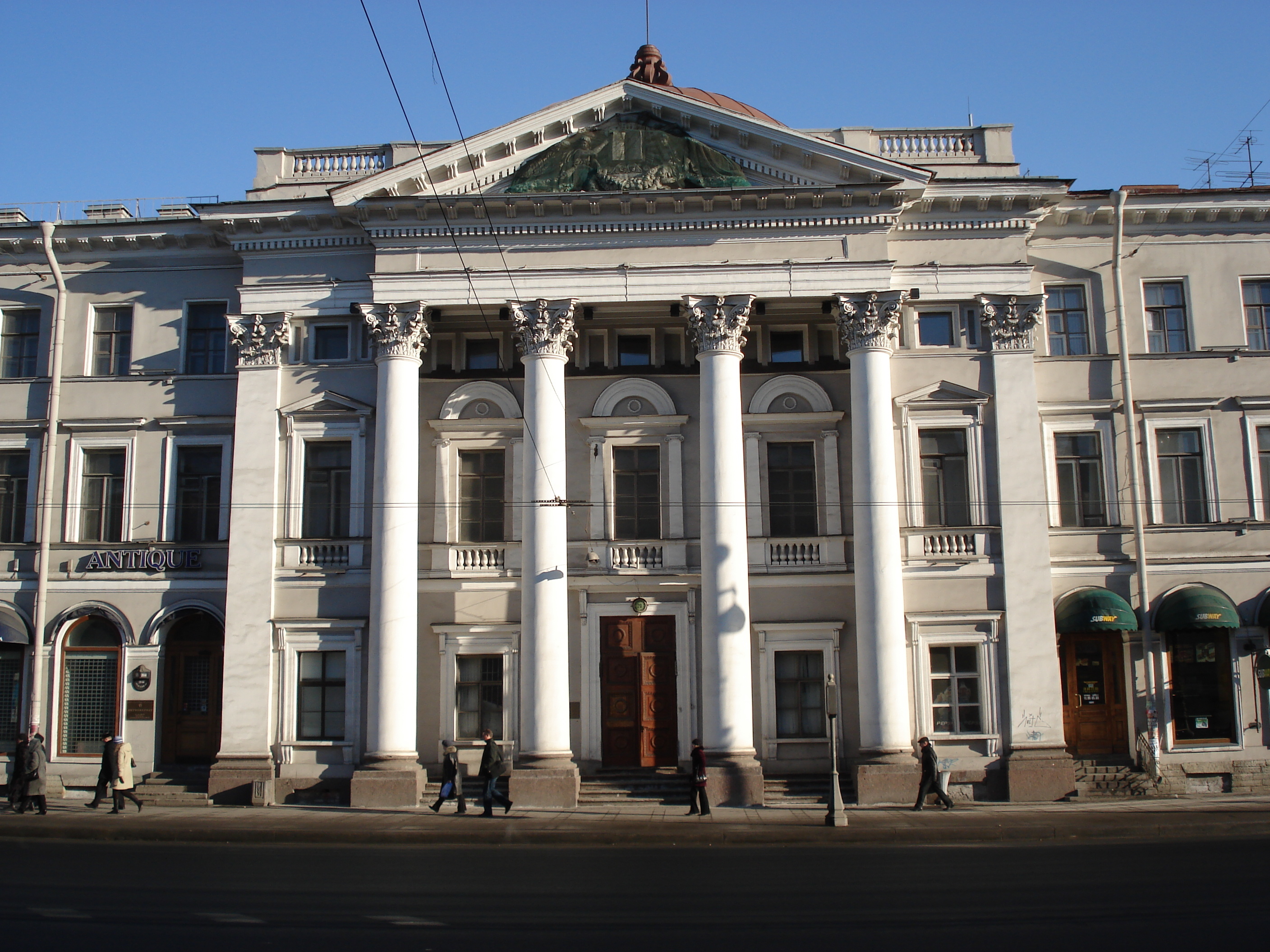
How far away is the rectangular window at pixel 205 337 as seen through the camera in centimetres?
2644

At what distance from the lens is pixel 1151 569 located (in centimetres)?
2466

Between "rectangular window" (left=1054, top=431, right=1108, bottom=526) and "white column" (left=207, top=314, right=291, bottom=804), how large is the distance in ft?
58.4

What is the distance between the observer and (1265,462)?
83.0 feet

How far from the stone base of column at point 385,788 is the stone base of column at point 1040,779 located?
12.3 meters

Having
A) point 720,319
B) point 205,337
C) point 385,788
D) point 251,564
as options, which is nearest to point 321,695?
point 385,788

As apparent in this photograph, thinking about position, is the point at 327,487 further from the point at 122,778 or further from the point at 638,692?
the point at 638,692

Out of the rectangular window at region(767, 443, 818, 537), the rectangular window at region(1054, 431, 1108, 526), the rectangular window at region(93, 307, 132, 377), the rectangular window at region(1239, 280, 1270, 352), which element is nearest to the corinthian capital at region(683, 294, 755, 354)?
the rectangular window at region(767, 443, 818, 537)

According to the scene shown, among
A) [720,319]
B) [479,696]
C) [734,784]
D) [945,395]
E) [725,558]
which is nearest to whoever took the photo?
[734,784]

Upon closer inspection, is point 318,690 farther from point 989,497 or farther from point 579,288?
point 989,497

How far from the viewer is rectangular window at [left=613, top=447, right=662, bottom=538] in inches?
1013

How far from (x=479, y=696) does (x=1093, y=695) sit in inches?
540

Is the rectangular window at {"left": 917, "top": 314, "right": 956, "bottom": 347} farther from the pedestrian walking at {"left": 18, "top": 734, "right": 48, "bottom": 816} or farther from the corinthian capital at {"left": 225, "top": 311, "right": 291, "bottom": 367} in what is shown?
the pedestrian walking at {"left": 18, "top": 734, "right": 48, "bottom": 816}

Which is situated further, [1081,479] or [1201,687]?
[1081,479]

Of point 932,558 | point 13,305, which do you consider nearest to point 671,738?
point 932,558
